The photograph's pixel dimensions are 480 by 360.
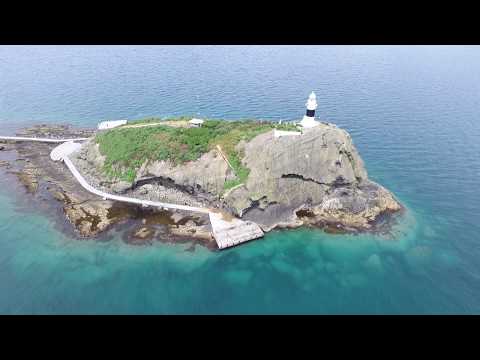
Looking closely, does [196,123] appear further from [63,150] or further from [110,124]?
[63,150]

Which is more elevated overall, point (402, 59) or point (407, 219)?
point (402, 59)

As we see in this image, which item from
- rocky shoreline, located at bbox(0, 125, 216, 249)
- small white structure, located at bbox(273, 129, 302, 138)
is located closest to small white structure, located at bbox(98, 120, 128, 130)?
rocky shoreline, located at bbox(0, 125, 216, 249)

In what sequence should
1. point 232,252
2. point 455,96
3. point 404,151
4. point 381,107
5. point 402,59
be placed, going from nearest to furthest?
1. point 232,252
2. point 404,151
3. point 381,107
4. point 455,96
5. point 402,59

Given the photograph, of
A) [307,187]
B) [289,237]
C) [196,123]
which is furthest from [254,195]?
[196,123]

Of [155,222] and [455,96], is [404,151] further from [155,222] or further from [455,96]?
[155,222]

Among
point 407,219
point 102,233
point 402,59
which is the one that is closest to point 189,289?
point 102,233

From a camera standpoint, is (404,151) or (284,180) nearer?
(284,180)

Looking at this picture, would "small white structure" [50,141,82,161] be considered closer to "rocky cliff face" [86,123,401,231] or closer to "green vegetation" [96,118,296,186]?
"green vegetation" [96,118,296,186]
